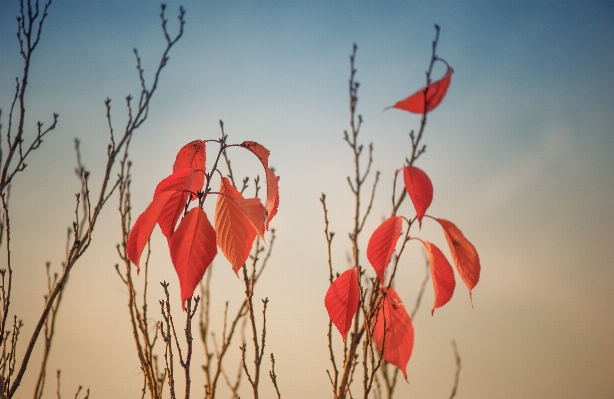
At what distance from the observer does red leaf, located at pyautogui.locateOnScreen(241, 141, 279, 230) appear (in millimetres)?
914

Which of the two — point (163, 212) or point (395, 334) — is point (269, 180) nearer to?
point (163, 212)

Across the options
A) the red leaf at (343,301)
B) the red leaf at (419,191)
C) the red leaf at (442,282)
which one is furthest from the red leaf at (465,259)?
the red leaf at (343,301)

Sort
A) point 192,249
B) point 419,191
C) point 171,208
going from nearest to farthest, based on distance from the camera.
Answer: point 192,249 → point 171,208 → point 419,191

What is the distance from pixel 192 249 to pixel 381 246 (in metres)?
0.50

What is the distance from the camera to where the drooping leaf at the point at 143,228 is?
2.56 feet

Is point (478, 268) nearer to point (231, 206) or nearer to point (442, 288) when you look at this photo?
point (442, 288)

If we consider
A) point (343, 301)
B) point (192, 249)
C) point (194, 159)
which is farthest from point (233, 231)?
point (343, 301)

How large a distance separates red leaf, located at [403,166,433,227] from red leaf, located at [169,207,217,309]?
507 millimetres

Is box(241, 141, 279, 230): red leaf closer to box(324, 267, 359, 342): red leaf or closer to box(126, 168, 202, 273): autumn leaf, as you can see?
box(126, 168, 202, 273): autumn leaf

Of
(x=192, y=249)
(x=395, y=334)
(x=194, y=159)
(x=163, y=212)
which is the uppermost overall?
(x=194, y=159)

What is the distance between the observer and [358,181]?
1267 millimetres

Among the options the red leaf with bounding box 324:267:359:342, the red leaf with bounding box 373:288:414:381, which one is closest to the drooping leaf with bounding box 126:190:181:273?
the red leaf with bounding box 324:267:359:342

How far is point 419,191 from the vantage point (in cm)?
100

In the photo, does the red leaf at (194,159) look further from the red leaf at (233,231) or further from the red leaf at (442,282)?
the red leaf at (442,282)
